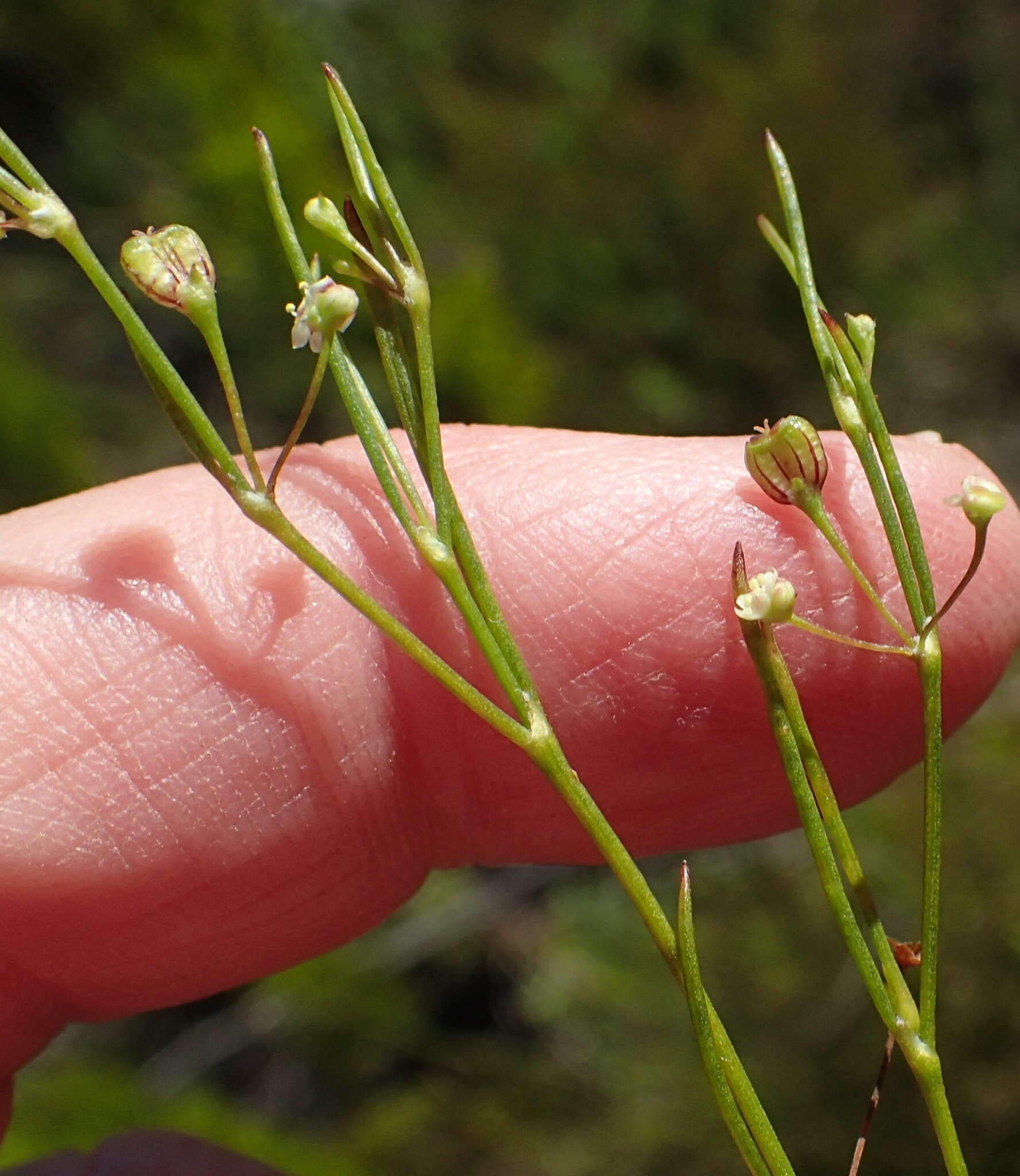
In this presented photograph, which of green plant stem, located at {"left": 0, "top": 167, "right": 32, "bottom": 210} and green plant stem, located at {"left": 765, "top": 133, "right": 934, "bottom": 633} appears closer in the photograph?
green plant stem, located at {"left": 0, "top": 167, "right": 32, "bottom": 210}

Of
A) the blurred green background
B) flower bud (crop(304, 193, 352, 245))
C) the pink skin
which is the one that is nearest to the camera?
flower bud (crop(304, 193, 352, 245))

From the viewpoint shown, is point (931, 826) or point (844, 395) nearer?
point (931, 826)

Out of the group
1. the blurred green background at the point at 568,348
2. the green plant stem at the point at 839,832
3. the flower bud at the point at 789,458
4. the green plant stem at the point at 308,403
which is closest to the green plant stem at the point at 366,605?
the green plant stem at the point at 308,403

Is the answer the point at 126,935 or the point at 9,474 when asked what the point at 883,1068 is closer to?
the point at 126,935

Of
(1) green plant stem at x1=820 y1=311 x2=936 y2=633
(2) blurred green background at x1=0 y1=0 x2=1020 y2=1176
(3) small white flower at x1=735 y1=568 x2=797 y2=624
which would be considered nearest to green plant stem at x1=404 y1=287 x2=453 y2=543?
(3) small white flower at x1=735 y1=568 x2=797 y2=624

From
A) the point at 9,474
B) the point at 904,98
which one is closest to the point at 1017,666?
the point at 904,98

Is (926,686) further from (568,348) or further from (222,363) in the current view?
(568,348)

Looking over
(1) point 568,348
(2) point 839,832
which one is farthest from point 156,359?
(1) point 568,348

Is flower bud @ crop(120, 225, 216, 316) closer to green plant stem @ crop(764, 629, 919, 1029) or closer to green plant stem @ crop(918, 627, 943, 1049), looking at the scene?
green plant stem @ crop(764, 629, 919, 1029)
